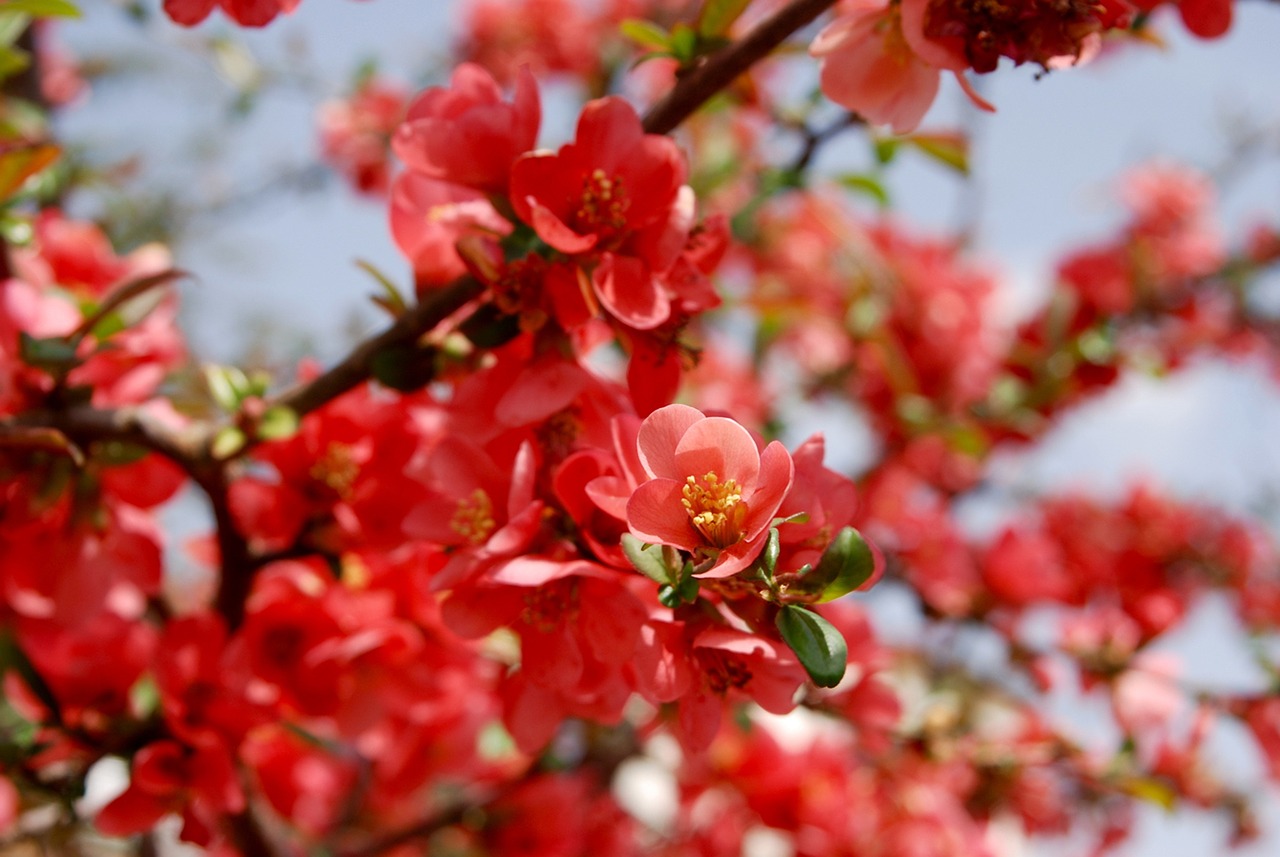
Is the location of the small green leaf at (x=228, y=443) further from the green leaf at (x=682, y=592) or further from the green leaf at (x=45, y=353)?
the green leaf at (x=682, y=592)


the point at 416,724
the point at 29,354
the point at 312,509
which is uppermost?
the point at 29,354

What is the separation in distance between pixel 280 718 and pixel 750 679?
23.2 inches

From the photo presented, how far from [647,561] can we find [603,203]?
1.01 ft

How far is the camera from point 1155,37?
3.45ft

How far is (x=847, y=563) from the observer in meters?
0.56

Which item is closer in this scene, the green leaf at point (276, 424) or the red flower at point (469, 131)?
the red flower at point (469, 131)

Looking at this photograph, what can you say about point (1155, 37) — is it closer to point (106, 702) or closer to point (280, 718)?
point (280, 718)

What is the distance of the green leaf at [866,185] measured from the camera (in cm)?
142

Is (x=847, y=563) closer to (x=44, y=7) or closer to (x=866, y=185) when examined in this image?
(x=44, y=7)

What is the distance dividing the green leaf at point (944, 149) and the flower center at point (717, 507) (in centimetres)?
78

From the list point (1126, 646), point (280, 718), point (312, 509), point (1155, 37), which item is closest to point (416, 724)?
point (280, 718)

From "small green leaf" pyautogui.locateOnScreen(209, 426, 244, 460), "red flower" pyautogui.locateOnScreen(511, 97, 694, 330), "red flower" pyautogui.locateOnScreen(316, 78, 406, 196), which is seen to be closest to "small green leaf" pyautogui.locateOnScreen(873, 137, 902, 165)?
"red flower" pyautogui.locateOnScreen(511, 97, 694, 330)

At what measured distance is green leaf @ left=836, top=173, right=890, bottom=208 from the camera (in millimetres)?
1415

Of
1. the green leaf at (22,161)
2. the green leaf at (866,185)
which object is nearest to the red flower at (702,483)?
the green leaf at (22,161)
